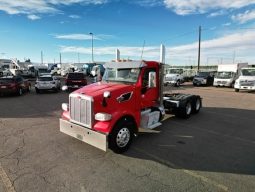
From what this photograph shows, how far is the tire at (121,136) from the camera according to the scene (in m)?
5.21

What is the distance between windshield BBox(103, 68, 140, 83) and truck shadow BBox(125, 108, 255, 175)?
1865mm

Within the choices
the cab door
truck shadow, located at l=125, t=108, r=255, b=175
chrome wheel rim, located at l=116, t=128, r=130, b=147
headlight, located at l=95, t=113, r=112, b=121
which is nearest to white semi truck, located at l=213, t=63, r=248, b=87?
truck shadow, located at l=125, t=108, r=255, b=175

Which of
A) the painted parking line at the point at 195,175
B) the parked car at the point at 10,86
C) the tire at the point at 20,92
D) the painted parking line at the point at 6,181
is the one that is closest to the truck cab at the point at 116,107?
the painted parking line at the point at 195,175

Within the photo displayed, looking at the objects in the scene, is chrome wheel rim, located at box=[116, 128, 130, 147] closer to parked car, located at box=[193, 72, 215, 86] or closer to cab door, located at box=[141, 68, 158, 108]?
cab door, located at box=[141, 68, 158, 108]

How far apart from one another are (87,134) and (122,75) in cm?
221

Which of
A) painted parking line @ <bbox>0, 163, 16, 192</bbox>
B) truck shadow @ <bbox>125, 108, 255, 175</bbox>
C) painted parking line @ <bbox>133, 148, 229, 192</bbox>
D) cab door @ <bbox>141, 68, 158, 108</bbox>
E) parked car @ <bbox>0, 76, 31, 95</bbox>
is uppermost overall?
cab door @ <bbox>141, 68, 158, 108</bbox>

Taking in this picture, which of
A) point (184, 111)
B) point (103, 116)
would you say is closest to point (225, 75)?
point (184, 111)

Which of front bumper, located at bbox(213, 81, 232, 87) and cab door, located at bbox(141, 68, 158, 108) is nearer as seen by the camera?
cab door, located at bbox(141, 68, 158, 108)

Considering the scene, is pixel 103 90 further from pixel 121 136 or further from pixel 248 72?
pixel 248 72

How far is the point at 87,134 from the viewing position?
17.2ft

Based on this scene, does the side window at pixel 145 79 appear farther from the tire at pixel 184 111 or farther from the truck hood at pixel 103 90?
the tire at pixel 184 111

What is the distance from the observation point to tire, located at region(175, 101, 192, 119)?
901 cm

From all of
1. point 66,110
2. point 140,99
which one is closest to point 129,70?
point 140,99

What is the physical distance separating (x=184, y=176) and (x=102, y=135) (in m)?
1.96
